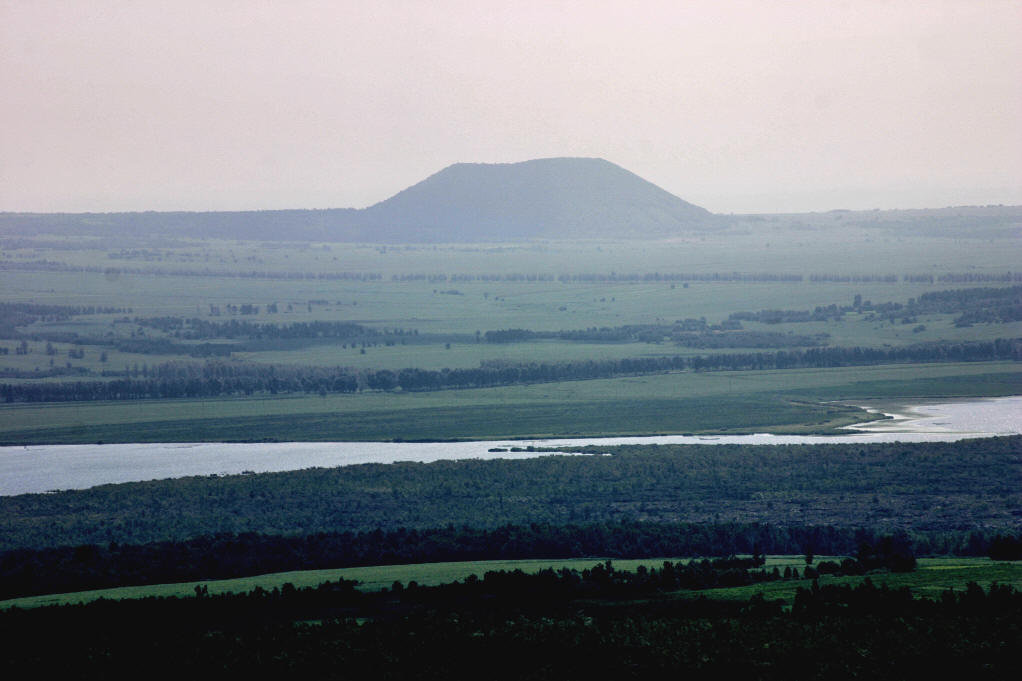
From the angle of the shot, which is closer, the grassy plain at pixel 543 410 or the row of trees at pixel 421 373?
the grassy plain at pixel 543 410

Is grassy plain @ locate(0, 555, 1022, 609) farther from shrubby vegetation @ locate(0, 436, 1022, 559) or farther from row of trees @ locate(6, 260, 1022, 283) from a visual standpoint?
row of trees @ locate(6, 260, 1022, 283)

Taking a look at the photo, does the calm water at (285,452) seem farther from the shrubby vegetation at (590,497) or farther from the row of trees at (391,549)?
the row of trees at (391,549)

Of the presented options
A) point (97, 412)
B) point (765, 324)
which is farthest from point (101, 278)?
point (97, 412)

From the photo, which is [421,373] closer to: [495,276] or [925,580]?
[925,580]

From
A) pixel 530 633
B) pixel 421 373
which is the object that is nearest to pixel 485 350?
pixel 421 373

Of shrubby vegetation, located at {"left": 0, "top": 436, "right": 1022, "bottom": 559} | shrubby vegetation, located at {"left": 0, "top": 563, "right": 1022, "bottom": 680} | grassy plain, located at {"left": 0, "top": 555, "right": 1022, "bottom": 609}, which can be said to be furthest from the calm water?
shrubby vegetation, located at {"left": 0, "top": 563, "right": 1022, "bottom": 680}

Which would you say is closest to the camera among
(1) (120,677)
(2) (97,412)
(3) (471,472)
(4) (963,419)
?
(1) (120,677)

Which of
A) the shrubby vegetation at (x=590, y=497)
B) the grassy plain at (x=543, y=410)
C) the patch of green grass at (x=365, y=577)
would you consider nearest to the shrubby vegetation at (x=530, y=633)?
the patch of green grass at (x=365, y=577)

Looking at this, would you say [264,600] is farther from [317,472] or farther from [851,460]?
[851,460]
